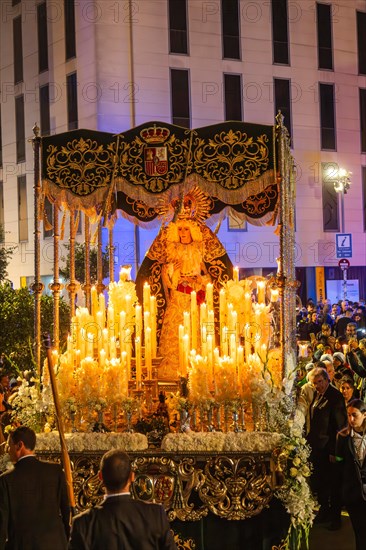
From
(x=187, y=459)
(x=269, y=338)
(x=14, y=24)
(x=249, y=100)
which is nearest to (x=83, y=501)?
(x=187, y=459)

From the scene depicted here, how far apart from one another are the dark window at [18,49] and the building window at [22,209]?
3.86 meters

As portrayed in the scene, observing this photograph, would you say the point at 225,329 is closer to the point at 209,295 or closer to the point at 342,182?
the point at 209,295

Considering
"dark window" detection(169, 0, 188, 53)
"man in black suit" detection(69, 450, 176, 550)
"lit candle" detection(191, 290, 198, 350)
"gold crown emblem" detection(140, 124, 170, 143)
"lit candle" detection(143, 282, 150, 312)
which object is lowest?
"man in black suit" detection(69, 450, 176, 550)

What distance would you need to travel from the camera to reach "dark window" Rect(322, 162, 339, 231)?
32.2 m

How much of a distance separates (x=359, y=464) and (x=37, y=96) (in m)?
27.6

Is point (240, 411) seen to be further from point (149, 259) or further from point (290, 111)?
point (290, 111)

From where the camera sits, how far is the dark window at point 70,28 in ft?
100

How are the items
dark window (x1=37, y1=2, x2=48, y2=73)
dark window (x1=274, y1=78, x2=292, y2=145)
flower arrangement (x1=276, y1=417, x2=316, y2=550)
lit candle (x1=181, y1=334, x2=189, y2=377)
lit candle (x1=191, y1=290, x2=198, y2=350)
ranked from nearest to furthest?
flower arrangement (x1=276, y1=417, x2=316, y2=550), lit candle (x1=181, y1=334, x2=189, y2=377), lit candle (x1=191, y1=290, x2=198, y2=350), dark window (x1=274, y1=78, x2=292, y2=145), dark window (x1=37, y1=2, x2=48, y2=73)

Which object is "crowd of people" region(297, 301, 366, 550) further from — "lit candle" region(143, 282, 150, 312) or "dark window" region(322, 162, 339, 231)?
"dark window" region(322, 162, 339, 231)

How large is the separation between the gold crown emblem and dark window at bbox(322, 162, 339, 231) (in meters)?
22.6

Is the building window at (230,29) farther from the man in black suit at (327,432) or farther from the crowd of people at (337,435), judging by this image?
the man in black suit at (327,432)

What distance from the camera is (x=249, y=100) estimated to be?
31125 mm

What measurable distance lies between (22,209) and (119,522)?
1197 inches

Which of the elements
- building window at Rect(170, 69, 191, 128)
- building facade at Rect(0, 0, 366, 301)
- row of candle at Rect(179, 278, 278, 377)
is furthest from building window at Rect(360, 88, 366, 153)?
row of candle at Rect(179, 278, 278, 377)
